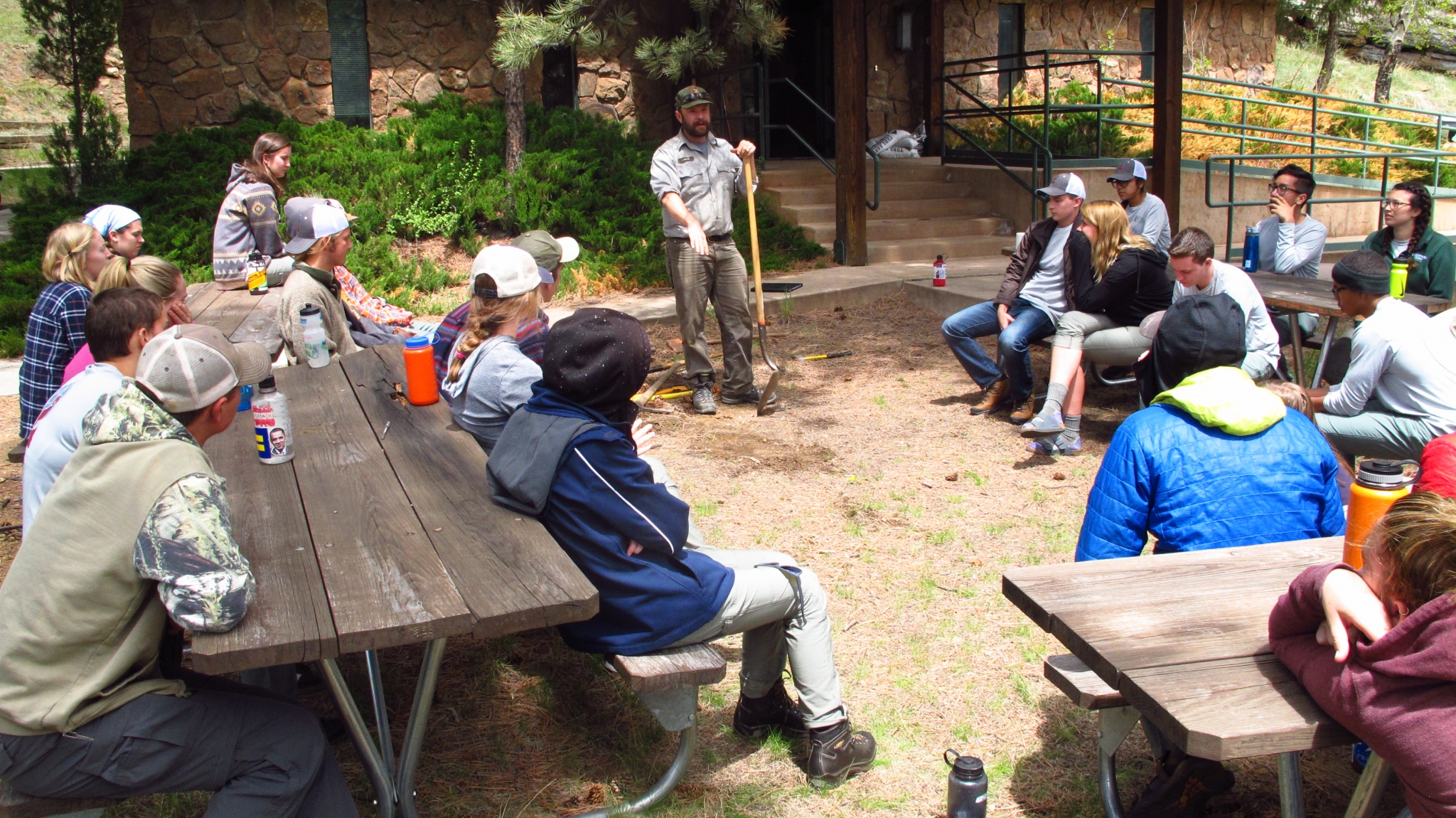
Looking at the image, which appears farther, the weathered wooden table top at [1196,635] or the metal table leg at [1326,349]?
the metal table leg at [1326,349]

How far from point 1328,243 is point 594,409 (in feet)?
38.6

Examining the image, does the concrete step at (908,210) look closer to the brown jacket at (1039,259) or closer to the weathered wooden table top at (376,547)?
the brown jacket at (1039,259)

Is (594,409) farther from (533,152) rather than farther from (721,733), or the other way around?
(533,152)

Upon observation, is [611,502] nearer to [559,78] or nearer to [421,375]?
[421,375]

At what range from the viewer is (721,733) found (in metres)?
3.18

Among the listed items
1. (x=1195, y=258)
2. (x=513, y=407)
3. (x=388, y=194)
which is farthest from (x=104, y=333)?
(x=388, y=194)

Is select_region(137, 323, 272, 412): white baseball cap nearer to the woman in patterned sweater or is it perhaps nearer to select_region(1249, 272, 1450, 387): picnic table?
the woman in patterned sweater

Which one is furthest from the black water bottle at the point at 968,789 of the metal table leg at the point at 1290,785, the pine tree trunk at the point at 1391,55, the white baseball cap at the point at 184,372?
the pine tree trunk at the point at 1391,55

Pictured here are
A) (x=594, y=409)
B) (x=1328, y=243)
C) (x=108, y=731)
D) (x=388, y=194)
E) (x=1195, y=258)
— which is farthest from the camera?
(x=1328, y=243)

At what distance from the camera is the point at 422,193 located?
34.9ft

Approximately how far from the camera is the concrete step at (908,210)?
11.9 m

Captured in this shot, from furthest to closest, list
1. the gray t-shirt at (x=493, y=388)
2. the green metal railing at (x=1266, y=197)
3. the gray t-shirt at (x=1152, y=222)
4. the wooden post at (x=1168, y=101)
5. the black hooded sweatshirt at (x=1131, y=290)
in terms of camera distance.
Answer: the green metal railing at (x=1266, y=197), the wooden post at (x=1168, y=101), the gray t-shirt at (x=1152, y=222), the black hooded sweatshirt at (x=1131, y=290), the gray t-shirt at (x=493, y=388)

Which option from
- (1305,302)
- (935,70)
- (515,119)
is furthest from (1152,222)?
(935,70)

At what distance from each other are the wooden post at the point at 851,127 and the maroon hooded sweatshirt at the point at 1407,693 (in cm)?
865
